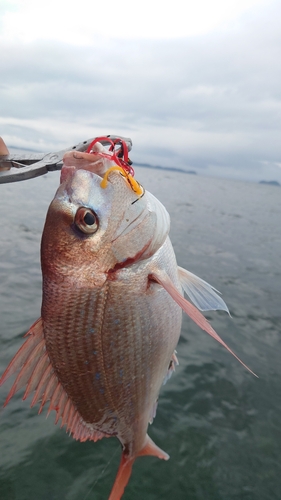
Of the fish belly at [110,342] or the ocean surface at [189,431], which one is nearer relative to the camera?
the fish belly at [110,342]

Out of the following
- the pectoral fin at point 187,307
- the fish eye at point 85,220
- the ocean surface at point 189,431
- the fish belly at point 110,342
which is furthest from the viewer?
the ocean surface at point 189,431

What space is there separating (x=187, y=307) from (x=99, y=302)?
0.51 m

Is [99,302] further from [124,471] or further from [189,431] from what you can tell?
[189,431]

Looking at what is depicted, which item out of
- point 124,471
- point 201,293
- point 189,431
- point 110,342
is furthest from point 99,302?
point 189,431

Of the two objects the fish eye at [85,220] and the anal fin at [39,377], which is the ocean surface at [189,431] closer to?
the anal fin at [39,377]

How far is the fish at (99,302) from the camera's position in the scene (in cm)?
184

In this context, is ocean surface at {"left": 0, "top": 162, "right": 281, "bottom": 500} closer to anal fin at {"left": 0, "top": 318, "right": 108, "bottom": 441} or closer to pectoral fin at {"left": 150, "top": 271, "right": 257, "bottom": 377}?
anal fin at {"left": 0, "top": 318, "right": 108, "bottom": 441}

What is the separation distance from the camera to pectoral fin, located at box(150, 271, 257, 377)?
1.59m

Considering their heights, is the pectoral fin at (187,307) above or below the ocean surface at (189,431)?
above

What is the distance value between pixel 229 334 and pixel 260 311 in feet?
5.15

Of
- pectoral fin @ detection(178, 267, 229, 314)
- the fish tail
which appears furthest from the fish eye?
the fish tail

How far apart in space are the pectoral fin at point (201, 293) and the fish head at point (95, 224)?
517mm

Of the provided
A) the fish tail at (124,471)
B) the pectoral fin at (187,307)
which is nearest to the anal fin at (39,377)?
the fish tail at (124,471)

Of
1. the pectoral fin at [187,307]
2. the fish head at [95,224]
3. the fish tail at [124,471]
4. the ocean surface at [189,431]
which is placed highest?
the fish head at [95,224]
